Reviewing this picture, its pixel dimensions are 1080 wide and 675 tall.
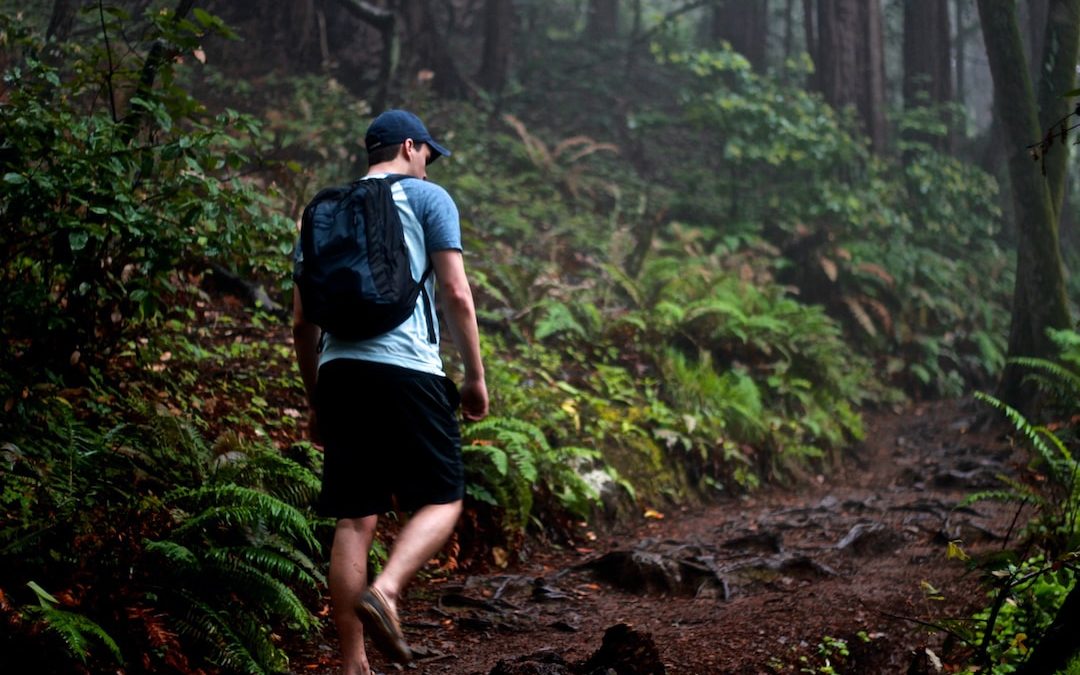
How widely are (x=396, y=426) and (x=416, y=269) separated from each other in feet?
1.97

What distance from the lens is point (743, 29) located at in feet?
60.4

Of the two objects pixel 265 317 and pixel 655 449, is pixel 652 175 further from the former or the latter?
pixel 265 317

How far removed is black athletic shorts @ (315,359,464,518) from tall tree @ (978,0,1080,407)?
8.26 metres

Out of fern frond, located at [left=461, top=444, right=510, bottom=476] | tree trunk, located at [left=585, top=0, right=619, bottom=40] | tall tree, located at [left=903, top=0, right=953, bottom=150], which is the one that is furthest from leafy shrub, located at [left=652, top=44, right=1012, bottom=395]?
fern frond, located at [left=461, top=444, right=510, bottom=476]

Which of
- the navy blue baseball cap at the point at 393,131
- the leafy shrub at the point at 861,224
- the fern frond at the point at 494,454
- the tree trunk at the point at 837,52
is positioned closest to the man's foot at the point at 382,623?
the navy blue baseball cap at the point at 393,131

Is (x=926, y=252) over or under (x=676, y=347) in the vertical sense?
over

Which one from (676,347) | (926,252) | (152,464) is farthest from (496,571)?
(926,252)

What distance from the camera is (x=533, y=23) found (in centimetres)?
1950

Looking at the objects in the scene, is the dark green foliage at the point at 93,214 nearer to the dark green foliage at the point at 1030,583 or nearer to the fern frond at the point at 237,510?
the fern frond at the point at 237,510

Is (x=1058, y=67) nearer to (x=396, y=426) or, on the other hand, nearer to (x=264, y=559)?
(x=396, y=426)

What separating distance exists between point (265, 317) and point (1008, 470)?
6821mm

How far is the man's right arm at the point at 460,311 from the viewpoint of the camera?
3377 millimetres

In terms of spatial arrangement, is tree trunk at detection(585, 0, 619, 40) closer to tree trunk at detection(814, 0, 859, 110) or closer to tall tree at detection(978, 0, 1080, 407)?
tree trunk at detection(814, 0, 859, 110)

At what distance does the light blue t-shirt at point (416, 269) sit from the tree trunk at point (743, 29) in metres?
16.2
